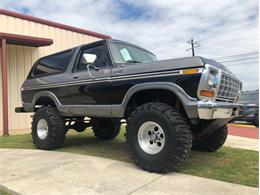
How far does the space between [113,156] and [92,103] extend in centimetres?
114

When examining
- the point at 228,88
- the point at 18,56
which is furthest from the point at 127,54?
the point at 18,56

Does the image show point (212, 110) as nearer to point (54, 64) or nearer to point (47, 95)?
point (47, 95)

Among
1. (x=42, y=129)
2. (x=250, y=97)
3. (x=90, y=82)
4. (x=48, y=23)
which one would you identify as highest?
(x=48, y=23)

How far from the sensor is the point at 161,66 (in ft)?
15.4

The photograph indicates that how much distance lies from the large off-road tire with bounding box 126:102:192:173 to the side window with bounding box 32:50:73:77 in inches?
101

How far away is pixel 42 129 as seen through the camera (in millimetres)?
7008

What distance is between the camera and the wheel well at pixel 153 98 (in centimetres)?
489

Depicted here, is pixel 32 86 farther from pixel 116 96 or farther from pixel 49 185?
pixel 49 185

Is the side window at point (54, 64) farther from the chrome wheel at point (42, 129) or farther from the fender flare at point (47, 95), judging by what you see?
the chrome wheel at point (42, 129)

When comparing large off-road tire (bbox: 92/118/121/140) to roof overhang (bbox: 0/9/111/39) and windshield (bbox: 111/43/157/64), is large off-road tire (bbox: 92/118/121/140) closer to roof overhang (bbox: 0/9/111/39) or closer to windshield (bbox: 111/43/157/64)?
windshield (bbox: 111/43/157/64)

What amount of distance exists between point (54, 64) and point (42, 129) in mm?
1575

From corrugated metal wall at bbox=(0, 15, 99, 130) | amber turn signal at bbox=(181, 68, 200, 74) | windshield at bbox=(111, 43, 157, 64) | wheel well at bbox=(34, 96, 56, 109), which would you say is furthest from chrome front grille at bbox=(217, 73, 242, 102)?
Answer: corrugated metal wall at bbox=(0, 15, 99, 130)

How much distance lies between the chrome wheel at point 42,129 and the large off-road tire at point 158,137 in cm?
270

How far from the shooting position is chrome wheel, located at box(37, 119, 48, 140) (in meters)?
6.88
